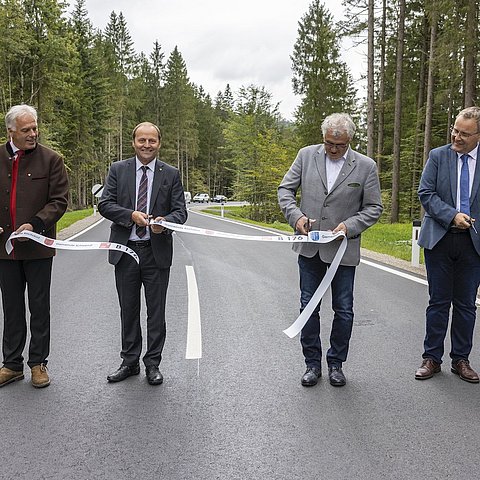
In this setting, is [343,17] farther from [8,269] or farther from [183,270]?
[8,269]

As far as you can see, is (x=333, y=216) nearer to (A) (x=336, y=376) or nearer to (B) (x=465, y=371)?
(A) (x=336, y=376)

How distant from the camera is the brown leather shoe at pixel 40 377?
4.20 metres

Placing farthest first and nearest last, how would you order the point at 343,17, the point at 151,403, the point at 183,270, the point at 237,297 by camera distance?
1. the point at 343,17
2. the point at 183,270
3. the point at 237,297
4. the point at 151,403

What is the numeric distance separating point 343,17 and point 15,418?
2448 cm

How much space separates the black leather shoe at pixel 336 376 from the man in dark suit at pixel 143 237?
4.61 feet

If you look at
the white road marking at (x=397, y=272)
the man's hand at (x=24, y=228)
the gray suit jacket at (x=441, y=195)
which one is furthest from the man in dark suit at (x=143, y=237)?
the white road marking at (x=397, y=272)

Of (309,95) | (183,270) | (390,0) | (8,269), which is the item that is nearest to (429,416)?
(8,269)

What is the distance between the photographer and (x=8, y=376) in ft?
14.1

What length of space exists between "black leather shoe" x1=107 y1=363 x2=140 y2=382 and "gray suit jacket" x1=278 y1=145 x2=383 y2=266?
175cm

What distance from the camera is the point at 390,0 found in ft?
86.2

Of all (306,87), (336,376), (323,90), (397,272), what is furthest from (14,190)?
(306,87)

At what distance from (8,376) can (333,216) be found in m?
2.99

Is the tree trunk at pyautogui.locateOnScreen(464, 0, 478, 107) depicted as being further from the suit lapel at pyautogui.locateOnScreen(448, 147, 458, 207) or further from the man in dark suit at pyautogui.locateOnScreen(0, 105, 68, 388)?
the man in dark suit at pyautogui.locateOnScreen(0, 105, 68, 388)

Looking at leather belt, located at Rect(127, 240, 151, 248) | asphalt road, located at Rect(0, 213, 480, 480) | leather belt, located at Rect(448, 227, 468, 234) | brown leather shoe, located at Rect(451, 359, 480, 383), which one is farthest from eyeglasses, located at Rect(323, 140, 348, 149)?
brown leather shoe, located at Rect(451, 359, 480, 383)
